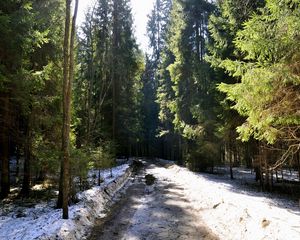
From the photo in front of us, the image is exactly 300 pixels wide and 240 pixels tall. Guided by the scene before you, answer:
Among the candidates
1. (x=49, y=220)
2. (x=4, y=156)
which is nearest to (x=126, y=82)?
(x=4, y=156)

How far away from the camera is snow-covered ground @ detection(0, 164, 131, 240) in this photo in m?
8.38

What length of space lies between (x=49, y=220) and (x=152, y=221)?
3.37 meters

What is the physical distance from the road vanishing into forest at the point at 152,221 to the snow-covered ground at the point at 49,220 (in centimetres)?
48

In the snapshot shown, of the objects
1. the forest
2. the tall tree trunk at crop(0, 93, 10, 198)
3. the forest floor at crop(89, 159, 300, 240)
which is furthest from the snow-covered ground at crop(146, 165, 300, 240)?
the tall tree trunk at crop(0, 93, 10, 198)

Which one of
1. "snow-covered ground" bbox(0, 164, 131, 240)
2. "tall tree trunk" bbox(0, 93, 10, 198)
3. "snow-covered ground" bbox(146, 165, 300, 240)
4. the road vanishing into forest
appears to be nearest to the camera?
"snow-covered ground" bbox(146, 165, 300, 240)

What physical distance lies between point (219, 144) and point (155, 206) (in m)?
10.1

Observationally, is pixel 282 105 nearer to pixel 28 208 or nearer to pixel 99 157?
pixel 28 208

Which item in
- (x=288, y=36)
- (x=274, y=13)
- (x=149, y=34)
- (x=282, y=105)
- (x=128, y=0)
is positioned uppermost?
(x=149, y=34)

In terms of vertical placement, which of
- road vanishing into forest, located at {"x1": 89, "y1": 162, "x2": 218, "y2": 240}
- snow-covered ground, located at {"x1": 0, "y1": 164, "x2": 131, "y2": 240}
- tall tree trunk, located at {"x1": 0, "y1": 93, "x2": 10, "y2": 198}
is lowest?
road vanishing into forest, located at {"x1": 89, "y1": 162, "x2": 218, "y2": 240}

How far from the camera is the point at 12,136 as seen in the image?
13.7m

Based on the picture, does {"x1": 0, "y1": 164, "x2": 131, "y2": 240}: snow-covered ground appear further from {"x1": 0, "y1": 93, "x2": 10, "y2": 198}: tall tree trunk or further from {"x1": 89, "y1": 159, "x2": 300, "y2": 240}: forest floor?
{"x1": 0, "y1": 93, "x2": 10, "y2": 198}: tall tree trunk

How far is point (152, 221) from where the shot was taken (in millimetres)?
10836

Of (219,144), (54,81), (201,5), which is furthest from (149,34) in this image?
(54,81)

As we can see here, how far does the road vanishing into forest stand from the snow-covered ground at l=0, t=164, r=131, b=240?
48 cm
